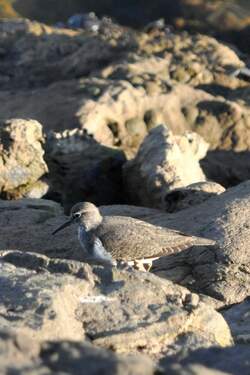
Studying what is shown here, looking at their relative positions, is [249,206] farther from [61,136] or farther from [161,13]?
[161,13]

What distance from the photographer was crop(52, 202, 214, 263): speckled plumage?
25.4 ft

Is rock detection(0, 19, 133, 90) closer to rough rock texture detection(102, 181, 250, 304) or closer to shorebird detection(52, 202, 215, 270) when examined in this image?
rough rock texture detection(102, 181, 250, 304)

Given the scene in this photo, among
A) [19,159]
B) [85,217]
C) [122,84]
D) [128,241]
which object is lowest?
[122,84]

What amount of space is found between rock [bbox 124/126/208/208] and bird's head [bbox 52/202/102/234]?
2.46 m

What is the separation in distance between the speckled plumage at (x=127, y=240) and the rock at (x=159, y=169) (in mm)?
2861

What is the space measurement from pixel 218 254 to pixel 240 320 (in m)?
1.38

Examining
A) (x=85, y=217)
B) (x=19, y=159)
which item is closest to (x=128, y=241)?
(x=85, y=217)

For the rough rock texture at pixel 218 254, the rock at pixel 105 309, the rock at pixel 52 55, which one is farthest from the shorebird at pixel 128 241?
the rock at pixel 52 55

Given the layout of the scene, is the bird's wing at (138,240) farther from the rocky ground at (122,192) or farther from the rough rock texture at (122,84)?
the rough rock texture at (122,84)

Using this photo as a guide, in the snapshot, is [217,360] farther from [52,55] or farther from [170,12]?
[170,12]

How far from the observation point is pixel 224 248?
8117 mm

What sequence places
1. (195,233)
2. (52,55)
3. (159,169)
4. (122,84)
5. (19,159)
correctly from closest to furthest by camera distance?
(195,233)
(159,169)
(19,159)
(122,84)
(52,55)

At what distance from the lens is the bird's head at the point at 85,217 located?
320 inches

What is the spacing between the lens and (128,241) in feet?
25.6
